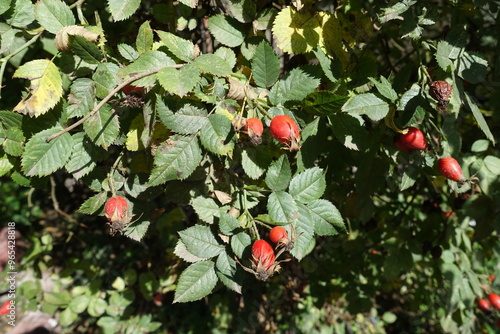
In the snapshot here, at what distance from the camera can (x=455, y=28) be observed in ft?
3.49

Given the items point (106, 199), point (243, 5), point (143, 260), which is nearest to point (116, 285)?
point (143, 260)

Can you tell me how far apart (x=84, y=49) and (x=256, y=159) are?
520 millimetres

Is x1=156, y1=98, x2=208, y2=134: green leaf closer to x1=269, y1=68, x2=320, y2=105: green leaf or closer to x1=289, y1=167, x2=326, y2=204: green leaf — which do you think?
x1=269, y1=68, x2=320, y2=105: green leaf

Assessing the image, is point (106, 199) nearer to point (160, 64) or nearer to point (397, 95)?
point (160, 64)

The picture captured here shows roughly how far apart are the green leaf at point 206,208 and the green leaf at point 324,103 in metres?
0.37

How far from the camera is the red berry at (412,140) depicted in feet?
3.39

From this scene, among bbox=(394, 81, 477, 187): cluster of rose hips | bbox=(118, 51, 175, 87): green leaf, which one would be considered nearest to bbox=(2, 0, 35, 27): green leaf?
bbox=(118, 51, 175, 87): green leaf

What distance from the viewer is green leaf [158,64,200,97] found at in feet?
2.64

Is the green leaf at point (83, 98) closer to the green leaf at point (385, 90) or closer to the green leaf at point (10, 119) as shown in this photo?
the green leaf at point (10, 119)

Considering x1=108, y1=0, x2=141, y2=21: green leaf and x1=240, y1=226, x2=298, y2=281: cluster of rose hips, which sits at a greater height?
x1=108, y1=0, x2=141, y2=21: green leaf

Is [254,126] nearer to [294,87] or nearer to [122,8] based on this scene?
[294,87]

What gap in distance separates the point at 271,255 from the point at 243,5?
77 cm

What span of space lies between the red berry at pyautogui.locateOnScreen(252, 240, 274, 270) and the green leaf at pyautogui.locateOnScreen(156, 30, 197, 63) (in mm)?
491

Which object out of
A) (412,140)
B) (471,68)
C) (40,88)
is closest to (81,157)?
(40,88)
